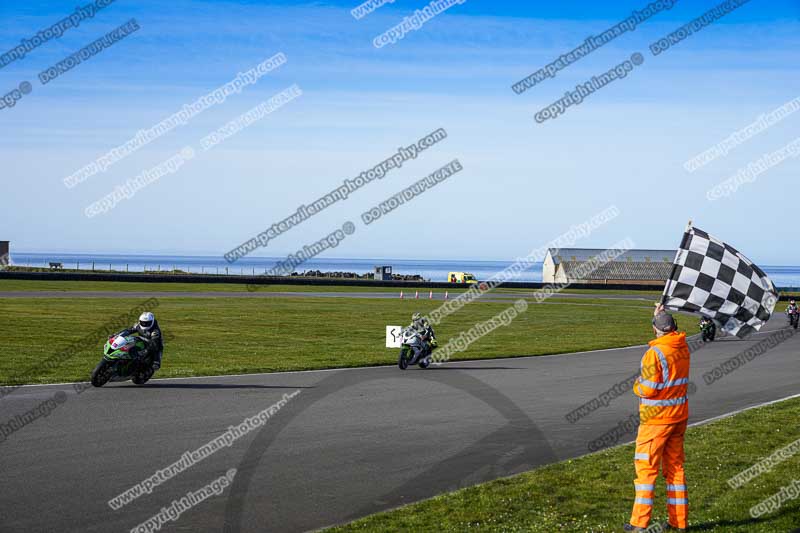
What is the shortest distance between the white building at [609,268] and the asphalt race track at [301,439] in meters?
75.6

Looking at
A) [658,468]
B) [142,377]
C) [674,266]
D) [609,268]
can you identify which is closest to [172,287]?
[142,377]

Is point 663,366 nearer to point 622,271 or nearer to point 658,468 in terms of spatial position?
point 658,468

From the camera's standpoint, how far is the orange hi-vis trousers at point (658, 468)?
23.8ft

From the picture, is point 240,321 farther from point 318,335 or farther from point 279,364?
point 279,364

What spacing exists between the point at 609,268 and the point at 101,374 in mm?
84403

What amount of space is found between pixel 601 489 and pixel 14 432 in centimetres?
724

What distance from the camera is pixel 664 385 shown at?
24.3ft

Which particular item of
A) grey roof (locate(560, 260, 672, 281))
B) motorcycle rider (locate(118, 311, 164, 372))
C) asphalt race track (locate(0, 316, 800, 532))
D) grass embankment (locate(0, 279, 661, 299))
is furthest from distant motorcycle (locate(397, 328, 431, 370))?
grey roof (locate(560, 260, 672, 281))

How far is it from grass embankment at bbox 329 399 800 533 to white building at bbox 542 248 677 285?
8271cm

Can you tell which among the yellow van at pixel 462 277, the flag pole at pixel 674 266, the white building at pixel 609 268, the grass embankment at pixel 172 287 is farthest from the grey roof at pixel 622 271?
the flag pole at pixel 674 266

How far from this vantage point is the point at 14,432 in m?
11.1

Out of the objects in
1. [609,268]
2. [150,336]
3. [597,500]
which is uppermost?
[150,336]

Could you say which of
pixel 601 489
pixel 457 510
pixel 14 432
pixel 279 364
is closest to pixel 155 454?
pixel 14 432

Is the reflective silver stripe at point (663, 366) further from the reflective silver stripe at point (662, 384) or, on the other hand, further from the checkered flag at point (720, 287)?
the checkered flag at point (720, 287)
